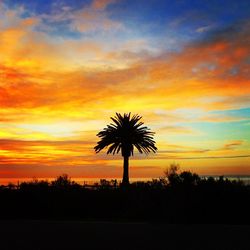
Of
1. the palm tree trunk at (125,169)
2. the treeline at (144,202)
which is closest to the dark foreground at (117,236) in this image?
the treeline at (144,202)

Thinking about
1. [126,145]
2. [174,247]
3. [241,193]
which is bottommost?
[174,247]

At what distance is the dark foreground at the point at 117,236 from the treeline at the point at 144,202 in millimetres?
4067

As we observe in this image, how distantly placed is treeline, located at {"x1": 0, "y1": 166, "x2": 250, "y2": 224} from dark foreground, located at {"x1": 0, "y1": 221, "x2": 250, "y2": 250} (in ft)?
13.3

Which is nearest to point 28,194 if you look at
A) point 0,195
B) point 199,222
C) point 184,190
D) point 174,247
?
point 0,195

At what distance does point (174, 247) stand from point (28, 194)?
17.1 meters

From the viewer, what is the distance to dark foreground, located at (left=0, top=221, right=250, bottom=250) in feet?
43.7

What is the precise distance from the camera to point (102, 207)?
2672cm

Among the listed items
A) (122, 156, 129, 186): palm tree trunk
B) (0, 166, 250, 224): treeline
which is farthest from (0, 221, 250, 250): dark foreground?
(122, 156, 129, 186): palm tree trunk

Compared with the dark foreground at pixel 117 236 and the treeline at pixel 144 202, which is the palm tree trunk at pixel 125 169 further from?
the dark foreground at pixel 117 236

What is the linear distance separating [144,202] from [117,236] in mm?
9094

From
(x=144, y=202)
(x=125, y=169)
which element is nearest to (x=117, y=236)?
(x=144, y=202)

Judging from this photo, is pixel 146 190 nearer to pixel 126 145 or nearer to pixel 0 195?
pixel 0 195

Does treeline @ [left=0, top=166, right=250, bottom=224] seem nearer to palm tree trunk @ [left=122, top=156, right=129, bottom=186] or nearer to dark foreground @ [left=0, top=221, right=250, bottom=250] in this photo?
dark foreground @ [left=0, top=221, right=250, bottom=250]

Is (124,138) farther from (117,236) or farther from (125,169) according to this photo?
(117,236)
